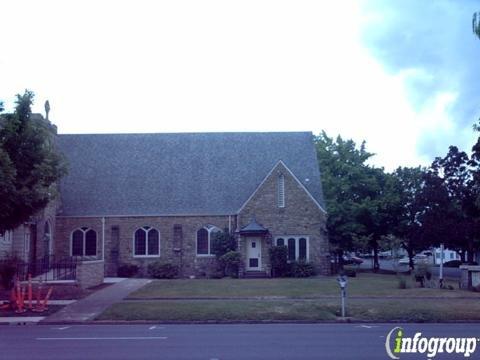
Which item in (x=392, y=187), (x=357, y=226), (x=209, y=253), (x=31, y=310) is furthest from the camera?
(x=392, y=187)

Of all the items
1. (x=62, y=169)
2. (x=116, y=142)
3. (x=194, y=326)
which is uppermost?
(x=116, y=142)

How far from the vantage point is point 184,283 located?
3378cm

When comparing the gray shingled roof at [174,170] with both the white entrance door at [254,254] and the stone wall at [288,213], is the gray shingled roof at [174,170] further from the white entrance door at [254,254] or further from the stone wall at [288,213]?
the white entrance door at [254,254]

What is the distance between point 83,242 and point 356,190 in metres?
21.7

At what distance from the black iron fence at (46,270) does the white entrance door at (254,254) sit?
37.0ft

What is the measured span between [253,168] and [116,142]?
33.2 ft

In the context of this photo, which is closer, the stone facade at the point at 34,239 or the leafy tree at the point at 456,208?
the stone facade at the point at 34,239

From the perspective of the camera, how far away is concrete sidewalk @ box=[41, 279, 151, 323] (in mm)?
22594

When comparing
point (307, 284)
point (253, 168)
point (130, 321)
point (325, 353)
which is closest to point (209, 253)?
point (253, 168)

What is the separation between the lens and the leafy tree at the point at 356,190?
159 ft

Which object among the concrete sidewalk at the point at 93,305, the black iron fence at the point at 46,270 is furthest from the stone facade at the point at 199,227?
the concrete sidewalk at the point at 93,305

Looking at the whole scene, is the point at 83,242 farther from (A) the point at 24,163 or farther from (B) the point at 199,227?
(A) the point at 24,163

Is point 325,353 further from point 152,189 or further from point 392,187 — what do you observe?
point 392,187

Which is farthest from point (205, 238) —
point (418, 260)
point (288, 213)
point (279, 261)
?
point (418, 260)
